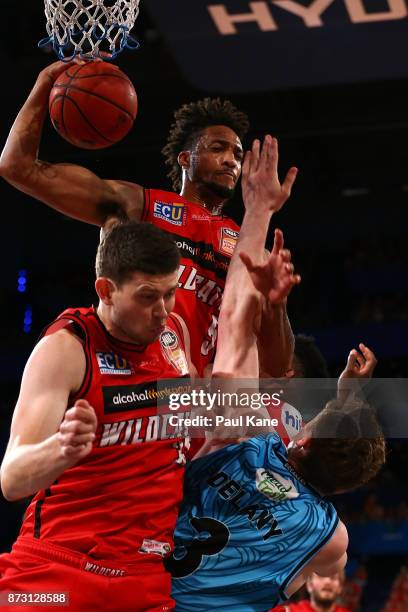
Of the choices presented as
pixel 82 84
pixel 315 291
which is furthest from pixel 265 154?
pixel 315 291

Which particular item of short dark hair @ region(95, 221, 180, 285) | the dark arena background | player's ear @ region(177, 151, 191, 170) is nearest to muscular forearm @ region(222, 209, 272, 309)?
short dark hair @ region(95, 221, 180, 285)

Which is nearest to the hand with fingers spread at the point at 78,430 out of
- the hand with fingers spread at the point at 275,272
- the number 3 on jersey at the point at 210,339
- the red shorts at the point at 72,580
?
the red shorts at the point at 72,580

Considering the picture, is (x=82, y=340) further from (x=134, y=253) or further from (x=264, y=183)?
(x=264, y=183)

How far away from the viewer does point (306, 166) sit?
11.4 m

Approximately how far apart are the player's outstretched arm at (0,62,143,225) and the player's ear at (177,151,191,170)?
0.45 metres

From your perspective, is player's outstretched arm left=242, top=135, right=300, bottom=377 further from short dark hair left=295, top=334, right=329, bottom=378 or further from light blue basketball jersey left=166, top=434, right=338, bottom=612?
short dark hair left=295, top=334, right=329, bottom=378

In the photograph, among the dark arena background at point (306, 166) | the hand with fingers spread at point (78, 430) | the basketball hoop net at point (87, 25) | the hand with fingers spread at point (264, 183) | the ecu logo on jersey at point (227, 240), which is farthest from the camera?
the dark arena background at point (306, 166)

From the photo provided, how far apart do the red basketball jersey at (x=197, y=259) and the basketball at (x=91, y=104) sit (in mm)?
436

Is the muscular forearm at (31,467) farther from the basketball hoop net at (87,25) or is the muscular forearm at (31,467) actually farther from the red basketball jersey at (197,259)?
the basketball hoop net at (87,25)

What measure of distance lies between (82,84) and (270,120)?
21.2 ft

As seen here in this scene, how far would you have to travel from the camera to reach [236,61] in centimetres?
803

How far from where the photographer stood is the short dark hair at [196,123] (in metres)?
4.20

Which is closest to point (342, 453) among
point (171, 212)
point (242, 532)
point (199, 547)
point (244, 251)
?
point (242, 532)

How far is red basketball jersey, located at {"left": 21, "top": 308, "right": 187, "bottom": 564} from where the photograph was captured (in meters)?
2.58
